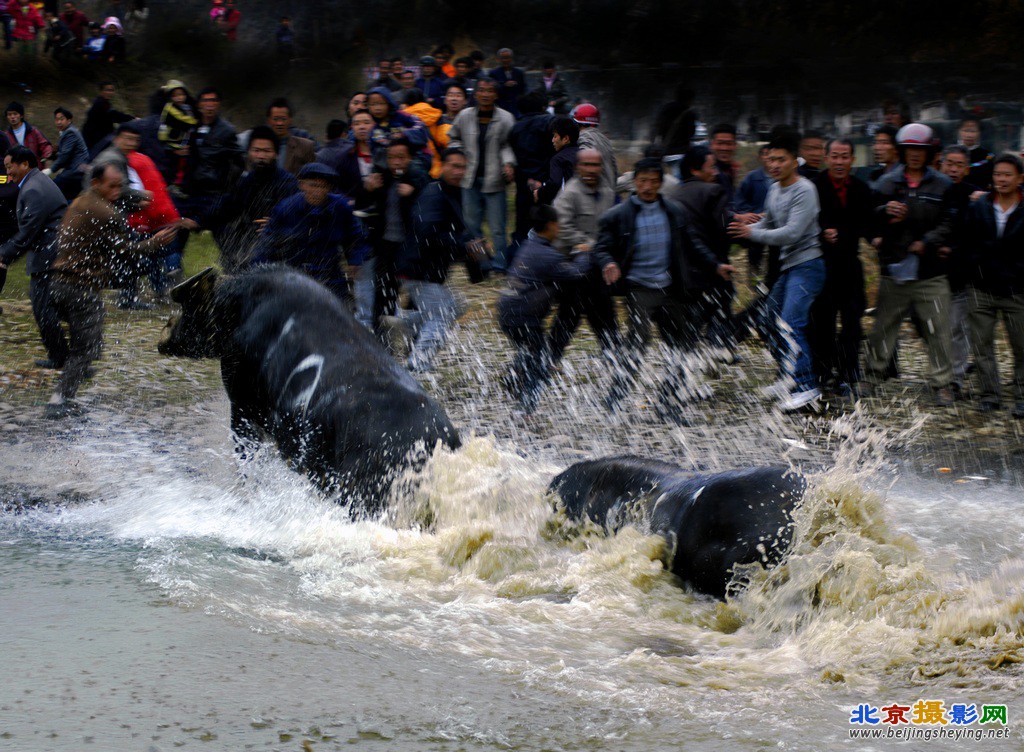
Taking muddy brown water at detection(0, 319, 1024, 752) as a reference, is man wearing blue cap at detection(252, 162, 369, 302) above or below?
above

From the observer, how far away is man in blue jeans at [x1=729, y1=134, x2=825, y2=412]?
8.95 meters

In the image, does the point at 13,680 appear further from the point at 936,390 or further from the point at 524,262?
the point at 936,390

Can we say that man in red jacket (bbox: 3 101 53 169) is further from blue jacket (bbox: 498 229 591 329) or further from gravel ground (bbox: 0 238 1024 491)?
blue jacket (bbox: 498 229 591 329)

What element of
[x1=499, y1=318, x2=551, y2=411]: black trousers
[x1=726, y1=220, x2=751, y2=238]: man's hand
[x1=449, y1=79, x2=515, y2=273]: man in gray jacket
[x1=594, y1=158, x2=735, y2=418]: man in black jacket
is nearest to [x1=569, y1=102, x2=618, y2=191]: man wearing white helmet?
[x1=449, y1=79, x2=515, y2=273]: man in gray jacket

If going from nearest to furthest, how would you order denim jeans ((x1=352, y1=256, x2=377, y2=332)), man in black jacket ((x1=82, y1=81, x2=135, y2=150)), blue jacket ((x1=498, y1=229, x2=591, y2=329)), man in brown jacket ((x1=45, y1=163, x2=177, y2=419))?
blue jacket ((x1=498, y1=229, x2=591, y2=329)), man in brown jacket ((x1=45, y1=163, x2=177, y2=419)), denim jeans ((x1=352, y1=256, x2=377, y2=332)), man in black jacket ((x1=82, y1=81, x2=135, y2=150))

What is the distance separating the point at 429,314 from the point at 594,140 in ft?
10.1

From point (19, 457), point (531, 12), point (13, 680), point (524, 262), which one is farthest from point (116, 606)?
point (531, 12)

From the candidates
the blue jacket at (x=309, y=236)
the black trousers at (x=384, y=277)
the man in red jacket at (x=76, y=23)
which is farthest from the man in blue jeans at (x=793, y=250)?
the man in red jacket at (x=76, y=23)

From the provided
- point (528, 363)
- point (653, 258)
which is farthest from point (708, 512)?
point (653, 258)

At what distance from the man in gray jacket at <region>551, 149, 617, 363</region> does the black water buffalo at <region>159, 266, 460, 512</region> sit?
2.60 meters

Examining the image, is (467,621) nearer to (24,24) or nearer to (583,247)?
(583,247)

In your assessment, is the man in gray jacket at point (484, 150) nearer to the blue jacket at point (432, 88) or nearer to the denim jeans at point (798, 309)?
the blue jacket at point (432, 88)

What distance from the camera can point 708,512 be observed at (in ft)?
16.1

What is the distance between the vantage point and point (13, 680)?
4016 mm
